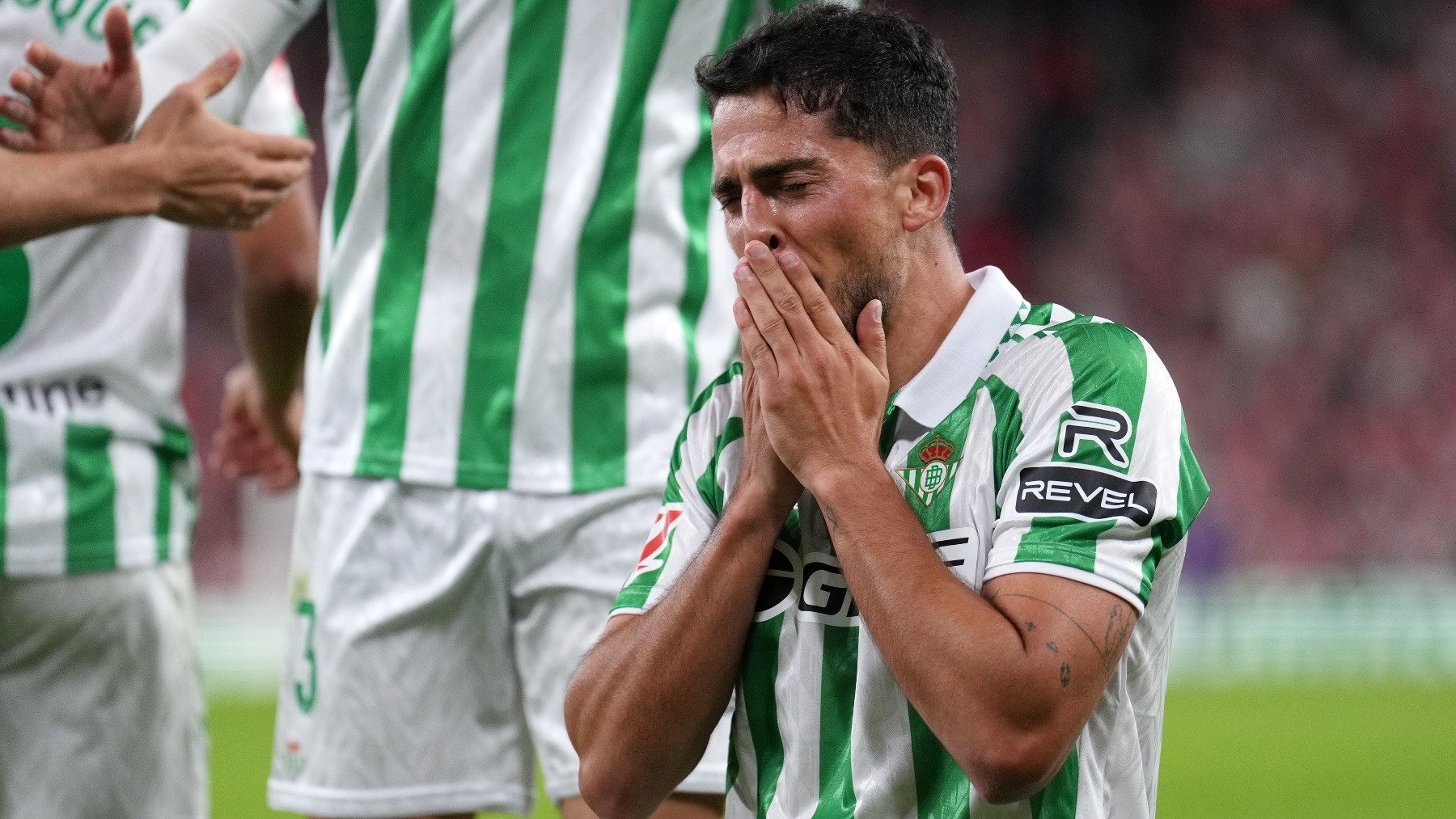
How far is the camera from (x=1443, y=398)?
1609cm

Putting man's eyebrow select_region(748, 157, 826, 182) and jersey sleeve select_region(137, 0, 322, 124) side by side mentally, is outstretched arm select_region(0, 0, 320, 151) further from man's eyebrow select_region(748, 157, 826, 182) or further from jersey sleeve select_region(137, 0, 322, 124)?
man's eyebrow select_region(748, 157, 826, 182)

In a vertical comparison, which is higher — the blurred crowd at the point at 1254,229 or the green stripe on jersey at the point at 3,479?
the blurred crowd at the point at 1254,229

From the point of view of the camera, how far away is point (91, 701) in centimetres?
308

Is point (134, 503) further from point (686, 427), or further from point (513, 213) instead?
point (686, 427)

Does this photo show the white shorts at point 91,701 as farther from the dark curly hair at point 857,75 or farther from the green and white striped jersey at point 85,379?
the dark curly hair at point 857,75

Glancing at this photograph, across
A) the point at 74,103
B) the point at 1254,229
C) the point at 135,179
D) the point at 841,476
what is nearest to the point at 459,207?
the point at 135,179

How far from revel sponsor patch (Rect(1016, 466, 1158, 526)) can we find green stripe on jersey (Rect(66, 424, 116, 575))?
1.81m

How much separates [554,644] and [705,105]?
925 millimetres

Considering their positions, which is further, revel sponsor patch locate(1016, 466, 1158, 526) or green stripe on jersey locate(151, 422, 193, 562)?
green stripe on jersey locate(151, 422, 193, 562)

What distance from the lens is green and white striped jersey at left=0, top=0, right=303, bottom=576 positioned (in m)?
3.03

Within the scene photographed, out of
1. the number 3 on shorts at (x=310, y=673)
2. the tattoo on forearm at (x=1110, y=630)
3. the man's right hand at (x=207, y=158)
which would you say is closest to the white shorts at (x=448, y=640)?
the number 3 on shorts at (x=310, y=673)

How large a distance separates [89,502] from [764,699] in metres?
1.47

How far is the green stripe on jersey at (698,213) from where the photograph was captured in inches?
113

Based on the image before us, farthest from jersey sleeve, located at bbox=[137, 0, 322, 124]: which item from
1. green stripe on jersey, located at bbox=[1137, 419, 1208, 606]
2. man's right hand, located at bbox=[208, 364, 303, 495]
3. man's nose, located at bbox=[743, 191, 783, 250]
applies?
green stripe on jersey, located at bbox=[1137, 419, 1208, 606]
